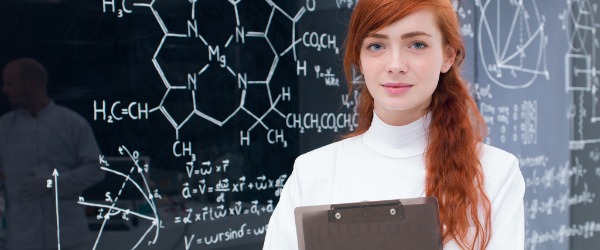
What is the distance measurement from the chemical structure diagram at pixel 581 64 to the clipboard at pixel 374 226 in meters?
2.85

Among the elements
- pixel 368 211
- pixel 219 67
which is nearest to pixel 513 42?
pixel 219 67

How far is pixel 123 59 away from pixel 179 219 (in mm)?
509

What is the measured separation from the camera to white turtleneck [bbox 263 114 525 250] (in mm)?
1627

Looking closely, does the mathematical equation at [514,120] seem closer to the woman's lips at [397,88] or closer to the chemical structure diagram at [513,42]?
the chemical structure diagram at [513,42]

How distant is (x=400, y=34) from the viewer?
1.52 meters

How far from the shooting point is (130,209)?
202 centimetres

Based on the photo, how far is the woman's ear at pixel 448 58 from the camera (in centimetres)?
163

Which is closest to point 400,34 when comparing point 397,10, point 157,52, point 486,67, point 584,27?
point 397,10

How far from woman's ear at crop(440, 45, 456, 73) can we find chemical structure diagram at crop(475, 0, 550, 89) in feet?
6.02

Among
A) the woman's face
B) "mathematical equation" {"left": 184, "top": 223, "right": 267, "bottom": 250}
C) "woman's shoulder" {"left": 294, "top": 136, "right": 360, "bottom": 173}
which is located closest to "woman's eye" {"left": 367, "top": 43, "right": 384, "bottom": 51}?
the woman's face

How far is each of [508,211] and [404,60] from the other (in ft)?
1.29

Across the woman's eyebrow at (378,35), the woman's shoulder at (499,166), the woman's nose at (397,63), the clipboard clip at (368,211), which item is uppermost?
the woman's eyebrow at (378,35)

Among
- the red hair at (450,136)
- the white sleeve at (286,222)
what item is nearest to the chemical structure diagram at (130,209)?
the white sleeve at (286,222)

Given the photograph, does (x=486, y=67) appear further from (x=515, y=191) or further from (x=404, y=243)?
(x=404, y=243)
